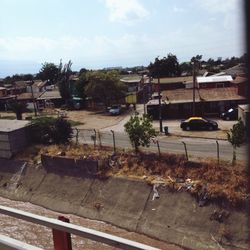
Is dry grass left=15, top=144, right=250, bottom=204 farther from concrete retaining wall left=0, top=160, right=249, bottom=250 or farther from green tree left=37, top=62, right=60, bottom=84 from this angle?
green tree left=37, top=62, right=60, bottom=84

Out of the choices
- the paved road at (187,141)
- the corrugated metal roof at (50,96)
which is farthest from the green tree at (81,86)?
the paved road at (187,141)

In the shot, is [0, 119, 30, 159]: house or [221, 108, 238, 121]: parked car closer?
[0, 119, 30, 159]: house

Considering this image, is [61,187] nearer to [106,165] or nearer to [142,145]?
[106,165]

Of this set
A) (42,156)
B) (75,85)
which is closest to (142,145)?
(42,156)

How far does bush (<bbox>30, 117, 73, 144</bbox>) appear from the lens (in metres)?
27.6

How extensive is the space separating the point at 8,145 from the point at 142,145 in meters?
9.62

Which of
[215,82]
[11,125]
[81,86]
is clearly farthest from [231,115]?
[81,86]

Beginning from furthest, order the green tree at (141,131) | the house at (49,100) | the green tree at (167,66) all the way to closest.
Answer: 1. the green tree at (167,66)
2. the house at (49,100)
3. the green tree at (141,131)

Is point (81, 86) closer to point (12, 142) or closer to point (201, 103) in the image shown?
point (201, 103)

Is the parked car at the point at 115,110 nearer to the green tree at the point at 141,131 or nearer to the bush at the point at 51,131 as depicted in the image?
the bush at the point at 51,131

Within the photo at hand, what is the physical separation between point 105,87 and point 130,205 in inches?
1114

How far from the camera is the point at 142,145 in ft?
74.8

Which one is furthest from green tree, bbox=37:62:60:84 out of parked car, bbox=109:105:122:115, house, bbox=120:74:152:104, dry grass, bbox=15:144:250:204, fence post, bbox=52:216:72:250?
fence post, bbox=52:216:72:250

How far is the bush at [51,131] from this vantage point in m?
27.6
